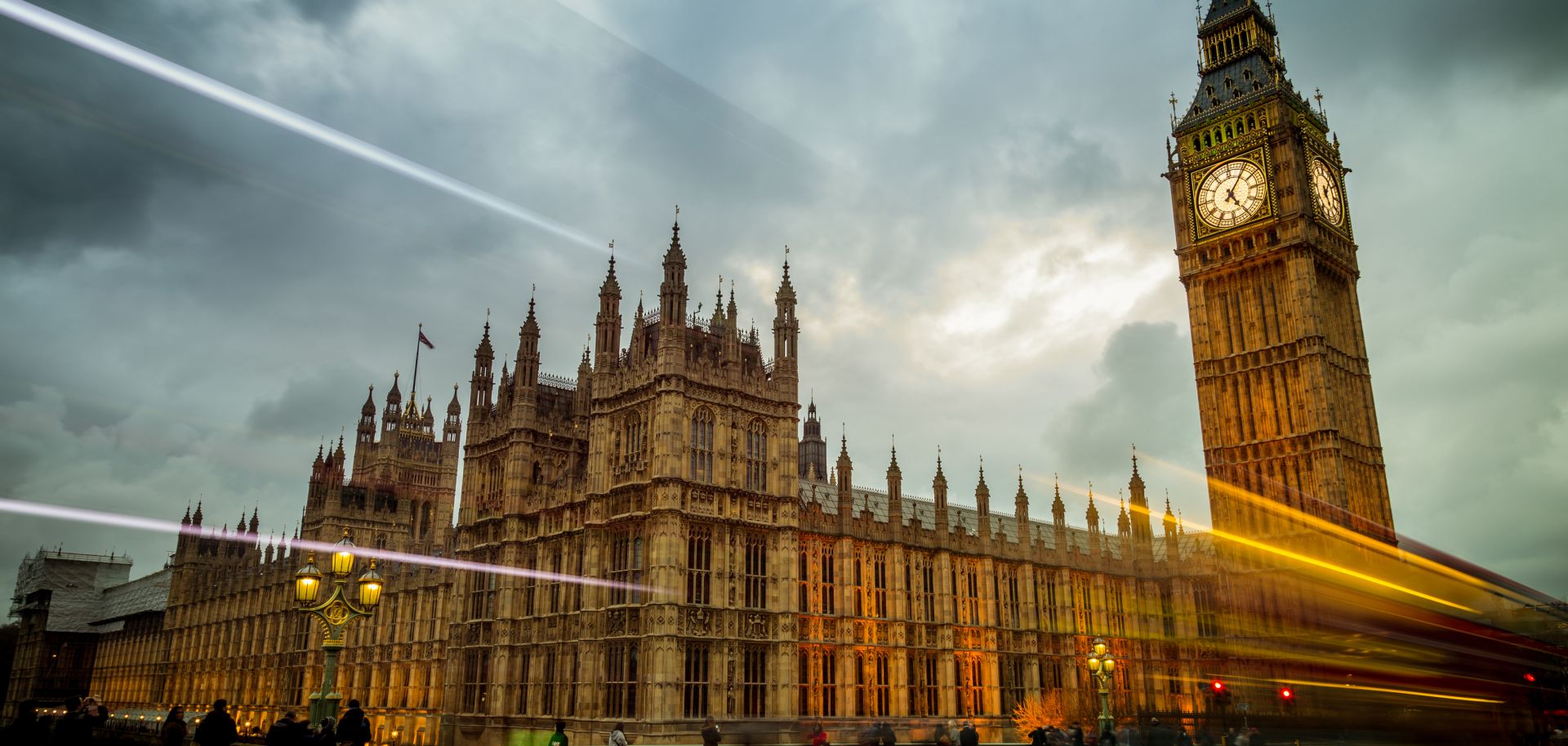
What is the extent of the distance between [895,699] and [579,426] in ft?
72.9

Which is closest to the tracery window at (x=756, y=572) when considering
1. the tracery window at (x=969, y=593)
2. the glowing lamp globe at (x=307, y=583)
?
the tracery window at (x=969, y=593)

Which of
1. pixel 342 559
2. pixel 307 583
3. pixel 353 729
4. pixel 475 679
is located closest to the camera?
pixel 353 729

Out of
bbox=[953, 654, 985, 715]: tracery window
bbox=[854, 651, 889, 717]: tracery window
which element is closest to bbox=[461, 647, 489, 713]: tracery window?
bbox=[854, 651, 889, 717]: tracery window

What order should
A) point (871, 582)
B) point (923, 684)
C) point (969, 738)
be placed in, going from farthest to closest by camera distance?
point (923, 684), point (871, 582), point (969, 738)

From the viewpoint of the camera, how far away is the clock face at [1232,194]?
2960 inches

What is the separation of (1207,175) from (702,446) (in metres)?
50.0

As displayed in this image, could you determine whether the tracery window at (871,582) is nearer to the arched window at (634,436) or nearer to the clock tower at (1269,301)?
the arched window at (634,436)

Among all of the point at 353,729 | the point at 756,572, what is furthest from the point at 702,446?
the point at 353,729

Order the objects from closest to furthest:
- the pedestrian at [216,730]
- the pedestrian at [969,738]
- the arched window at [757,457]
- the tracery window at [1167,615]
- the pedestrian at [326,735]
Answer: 1. the pedestrian at [216,730]
2. the pedestrian at [326,735]
3. the pedestrian at [969,738]
4. the arched window at [757,457]
5. the tracery window at [1167,615]

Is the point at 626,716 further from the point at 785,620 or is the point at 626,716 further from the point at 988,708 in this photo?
the point at 988,708

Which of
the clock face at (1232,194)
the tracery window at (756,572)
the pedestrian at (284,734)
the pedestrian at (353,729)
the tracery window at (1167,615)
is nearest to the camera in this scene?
the pedestrian at (284,734)

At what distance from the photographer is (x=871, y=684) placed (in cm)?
5209

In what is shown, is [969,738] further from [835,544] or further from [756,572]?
[835,544]

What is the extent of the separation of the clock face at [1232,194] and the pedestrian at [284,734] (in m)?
72.7
